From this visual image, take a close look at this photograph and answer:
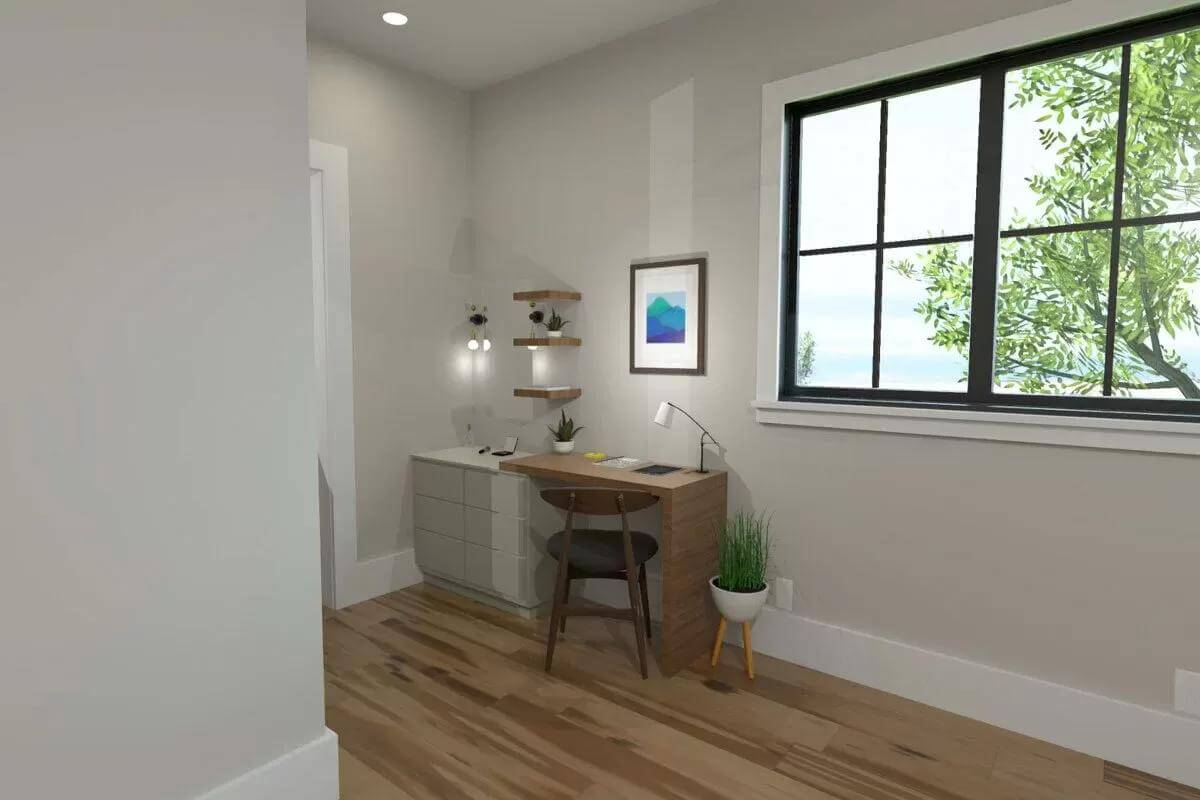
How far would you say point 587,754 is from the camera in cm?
227

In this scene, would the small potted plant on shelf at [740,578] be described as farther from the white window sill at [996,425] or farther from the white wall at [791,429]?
the white window sill at [996,425]

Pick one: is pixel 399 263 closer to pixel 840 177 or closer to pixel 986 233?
pixel 840 177

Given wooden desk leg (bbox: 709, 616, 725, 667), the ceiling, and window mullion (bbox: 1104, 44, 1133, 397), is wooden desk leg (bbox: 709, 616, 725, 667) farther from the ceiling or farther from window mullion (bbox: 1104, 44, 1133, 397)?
the ceiling

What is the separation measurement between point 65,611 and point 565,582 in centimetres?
172

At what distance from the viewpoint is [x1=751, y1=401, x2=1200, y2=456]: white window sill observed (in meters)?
2.12

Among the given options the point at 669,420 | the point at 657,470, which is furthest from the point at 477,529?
the point at 669,420

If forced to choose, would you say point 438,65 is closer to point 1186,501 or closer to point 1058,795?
point 1186,501

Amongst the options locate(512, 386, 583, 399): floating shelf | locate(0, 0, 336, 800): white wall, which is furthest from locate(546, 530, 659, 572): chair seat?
locate(0, 0, 336, 800): white wall

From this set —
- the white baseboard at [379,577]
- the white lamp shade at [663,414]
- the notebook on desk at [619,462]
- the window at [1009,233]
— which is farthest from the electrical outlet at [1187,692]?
the white baseboard at [379,577]

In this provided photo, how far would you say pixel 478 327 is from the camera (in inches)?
164

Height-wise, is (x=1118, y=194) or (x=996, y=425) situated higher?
(x=1118, y=194)

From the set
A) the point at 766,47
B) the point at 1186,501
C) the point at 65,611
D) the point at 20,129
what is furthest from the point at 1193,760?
the point at 20,129

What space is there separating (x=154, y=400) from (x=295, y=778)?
3.82 feet

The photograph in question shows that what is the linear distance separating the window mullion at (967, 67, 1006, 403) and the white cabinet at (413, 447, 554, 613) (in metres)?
2.02
